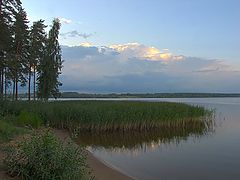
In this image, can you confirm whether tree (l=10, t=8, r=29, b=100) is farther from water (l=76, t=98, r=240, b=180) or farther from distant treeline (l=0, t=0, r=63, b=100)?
water (l=76, t=98, r=240, b=180)

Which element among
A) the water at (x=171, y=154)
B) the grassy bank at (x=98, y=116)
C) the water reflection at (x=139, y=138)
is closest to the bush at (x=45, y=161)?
the water at (x=171, y=154)

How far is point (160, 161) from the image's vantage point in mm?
14320

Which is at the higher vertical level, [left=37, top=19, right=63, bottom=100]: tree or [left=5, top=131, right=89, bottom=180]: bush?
[left=37, top=19, right=63, bottom=100]: tree

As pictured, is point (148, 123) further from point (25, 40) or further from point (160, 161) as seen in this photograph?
point (25, 40)

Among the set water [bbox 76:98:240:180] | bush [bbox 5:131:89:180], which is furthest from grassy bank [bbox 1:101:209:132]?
bush [bbox 5:131:89:180]

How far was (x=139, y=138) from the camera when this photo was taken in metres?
21.3

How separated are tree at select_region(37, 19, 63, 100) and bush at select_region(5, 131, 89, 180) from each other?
122 ft

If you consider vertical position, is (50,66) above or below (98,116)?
above

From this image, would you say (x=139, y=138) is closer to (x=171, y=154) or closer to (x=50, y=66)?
(x=171, y=154)

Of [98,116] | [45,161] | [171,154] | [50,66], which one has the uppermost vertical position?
[50,66]

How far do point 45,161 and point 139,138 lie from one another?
1533cm

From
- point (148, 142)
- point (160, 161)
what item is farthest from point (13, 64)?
point (160, 161)

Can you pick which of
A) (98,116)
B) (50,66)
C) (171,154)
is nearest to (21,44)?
(50,66)

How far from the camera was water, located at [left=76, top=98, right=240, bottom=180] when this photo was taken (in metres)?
12.2
